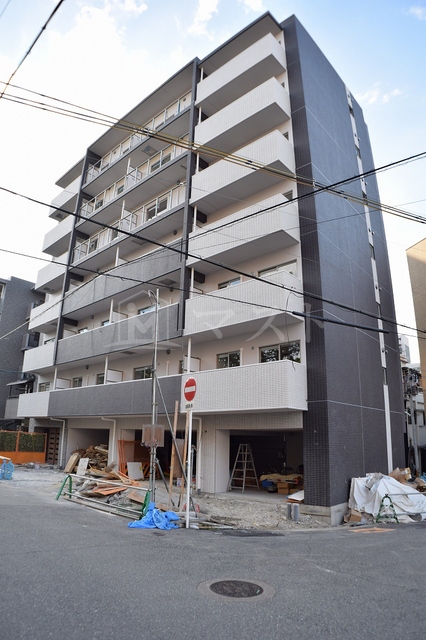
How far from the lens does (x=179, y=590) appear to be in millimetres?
4812

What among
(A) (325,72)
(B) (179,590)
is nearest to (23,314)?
(A) (325,72)

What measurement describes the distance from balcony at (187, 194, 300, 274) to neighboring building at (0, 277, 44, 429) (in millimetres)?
21314

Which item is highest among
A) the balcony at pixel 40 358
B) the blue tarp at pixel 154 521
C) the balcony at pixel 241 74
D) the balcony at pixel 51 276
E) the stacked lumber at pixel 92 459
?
the balcony at pixel 241 74

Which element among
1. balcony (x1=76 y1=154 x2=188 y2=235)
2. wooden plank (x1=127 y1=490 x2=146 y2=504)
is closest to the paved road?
wooden plank (x1=127 y1=490 x2=146 y2=504)

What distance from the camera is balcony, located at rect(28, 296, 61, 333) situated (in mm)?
26042

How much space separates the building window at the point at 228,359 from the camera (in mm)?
16641

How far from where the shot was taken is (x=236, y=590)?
4922 millimetres

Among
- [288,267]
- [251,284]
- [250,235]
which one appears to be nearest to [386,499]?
[251,284]

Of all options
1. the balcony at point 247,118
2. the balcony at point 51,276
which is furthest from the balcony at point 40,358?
the balcony at point 247,118

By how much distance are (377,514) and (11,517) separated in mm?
10164

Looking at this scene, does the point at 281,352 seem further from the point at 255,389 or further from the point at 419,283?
the point at 419,283

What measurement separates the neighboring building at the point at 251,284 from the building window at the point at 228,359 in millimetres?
72

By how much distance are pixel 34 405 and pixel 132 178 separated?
580 inches

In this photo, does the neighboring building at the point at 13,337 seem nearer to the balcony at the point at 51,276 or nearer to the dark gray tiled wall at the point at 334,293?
the balcony at the point at 51,276
